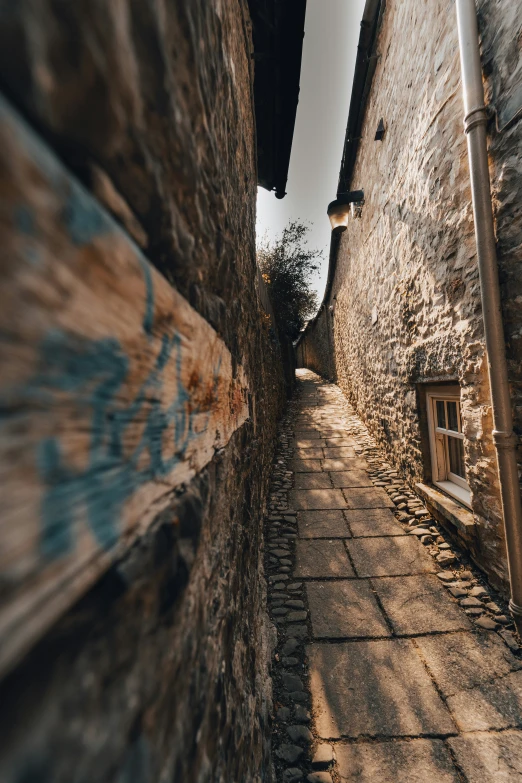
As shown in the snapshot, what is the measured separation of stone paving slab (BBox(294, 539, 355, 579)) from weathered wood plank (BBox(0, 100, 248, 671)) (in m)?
2.62

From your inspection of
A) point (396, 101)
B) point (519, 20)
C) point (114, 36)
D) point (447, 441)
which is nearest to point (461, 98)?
point (519, 20)

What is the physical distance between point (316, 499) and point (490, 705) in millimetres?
2309

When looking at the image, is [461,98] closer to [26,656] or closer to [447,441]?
[447,441]

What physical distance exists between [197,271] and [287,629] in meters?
2.38

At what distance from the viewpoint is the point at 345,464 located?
15.9 ft

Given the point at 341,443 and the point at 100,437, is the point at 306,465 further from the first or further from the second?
the point at 100,437

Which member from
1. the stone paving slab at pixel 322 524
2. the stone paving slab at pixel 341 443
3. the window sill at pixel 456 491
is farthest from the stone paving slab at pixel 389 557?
the stone paving slab at pixel 341 443

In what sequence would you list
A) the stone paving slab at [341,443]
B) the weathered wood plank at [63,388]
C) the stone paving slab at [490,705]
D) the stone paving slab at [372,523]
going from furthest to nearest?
the stone paving slab at [341,443] < the stone paving slab at [372,523] < the stone paving slab at [490,705] < the weathered wood plank at [63,388]

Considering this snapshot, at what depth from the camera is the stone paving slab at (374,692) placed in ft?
5.41

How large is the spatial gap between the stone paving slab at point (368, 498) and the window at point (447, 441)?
60 cm

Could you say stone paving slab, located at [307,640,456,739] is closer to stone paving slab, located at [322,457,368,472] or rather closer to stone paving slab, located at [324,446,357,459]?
stone paving slab, located at [322,457,368,472]

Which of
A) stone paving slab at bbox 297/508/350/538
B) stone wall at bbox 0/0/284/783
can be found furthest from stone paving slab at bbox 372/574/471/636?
stone wall at bbox 0/0/284/783

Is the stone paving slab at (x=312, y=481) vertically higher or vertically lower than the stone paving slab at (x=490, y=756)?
higher

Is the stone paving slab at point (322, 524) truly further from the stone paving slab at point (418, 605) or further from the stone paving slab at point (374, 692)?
the stone paving slab at point (374, 692)
